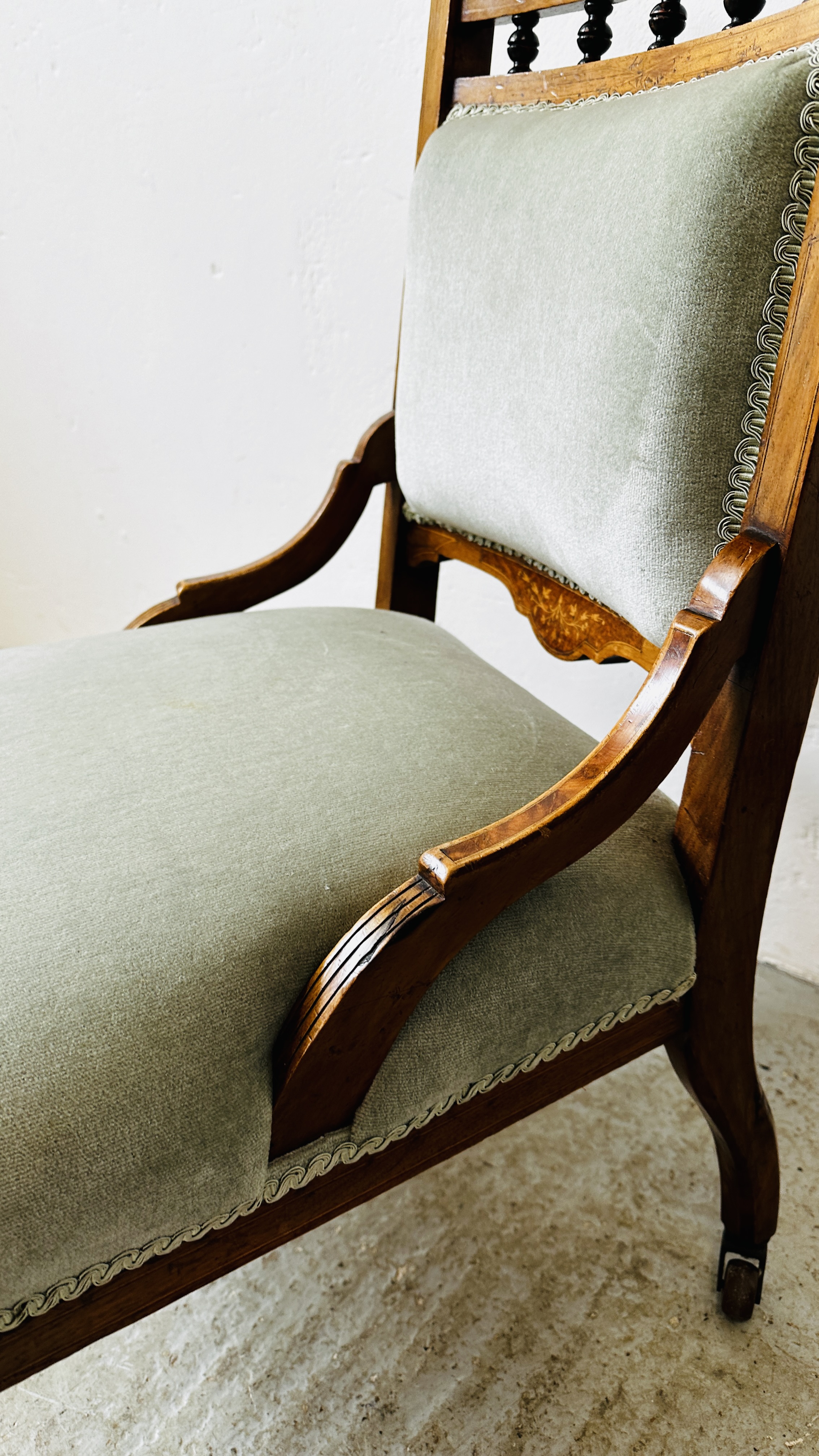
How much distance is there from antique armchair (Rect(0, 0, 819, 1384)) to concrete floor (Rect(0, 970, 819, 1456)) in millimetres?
121

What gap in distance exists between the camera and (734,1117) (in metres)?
0.67

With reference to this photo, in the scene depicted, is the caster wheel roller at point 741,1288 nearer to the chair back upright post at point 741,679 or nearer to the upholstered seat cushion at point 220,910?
the chair back upright post at point 741,679

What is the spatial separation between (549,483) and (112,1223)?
46cm

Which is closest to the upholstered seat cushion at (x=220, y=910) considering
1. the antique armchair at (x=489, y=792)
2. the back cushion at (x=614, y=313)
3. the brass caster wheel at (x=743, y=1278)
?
the antique armchair at (x=489, y=792)

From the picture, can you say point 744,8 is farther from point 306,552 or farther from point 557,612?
point 306,552

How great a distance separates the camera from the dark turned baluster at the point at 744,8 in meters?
0.57

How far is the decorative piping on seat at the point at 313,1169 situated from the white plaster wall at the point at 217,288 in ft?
1.66

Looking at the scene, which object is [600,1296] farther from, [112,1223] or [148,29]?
[148,29]

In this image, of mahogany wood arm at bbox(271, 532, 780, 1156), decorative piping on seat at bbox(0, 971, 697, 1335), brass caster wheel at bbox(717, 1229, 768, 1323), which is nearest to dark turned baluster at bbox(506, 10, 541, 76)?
mahogany wood arm at bbox(271, 532, 780, 1156)

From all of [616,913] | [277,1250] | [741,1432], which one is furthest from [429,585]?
[741,1432]

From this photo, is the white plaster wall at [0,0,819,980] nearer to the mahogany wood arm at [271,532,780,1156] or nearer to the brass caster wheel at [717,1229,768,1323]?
the brass caster wheel at [717,1229,768,1323]

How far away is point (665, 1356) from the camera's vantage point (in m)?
0.72

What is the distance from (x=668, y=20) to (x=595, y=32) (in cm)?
7

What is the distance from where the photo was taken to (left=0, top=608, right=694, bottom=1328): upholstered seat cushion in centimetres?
41
